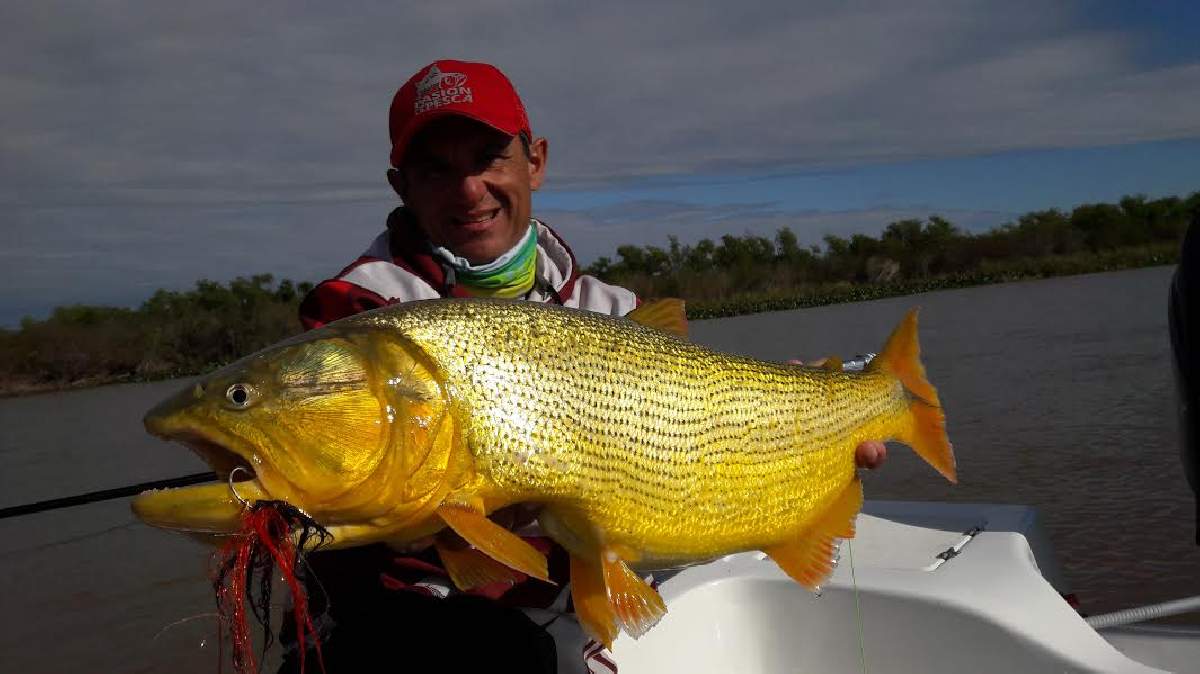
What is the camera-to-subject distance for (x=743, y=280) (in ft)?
156

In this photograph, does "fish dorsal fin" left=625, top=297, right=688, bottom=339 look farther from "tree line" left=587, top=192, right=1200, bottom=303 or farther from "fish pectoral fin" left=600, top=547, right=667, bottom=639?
"tree line" left=587, top=192, right=1200, bottom=303

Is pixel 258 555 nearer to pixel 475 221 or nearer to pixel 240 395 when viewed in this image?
pixel 240 395

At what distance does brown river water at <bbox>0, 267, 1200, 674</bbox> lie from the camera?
699 cm

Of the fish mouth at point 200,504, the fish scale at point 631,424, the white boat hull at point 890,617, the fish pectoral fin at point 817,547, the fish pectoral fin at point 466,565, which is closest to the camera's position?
the fish mouth at point 200,504

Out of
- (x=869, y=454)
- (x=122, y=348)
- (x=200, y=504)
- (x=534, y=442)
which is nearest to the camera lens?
(x=200, y=504)

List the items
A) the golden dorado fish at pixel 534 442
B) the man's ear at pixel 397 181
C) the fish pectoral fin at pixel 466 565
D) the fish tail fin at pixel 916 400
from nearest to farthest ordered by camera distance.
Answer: the golden dorado fish at pixel 534 442
the fish pectoral fin at pixel 466 565
the fish tail fin at pixel 916 400
the man's ear at pixel 397 181

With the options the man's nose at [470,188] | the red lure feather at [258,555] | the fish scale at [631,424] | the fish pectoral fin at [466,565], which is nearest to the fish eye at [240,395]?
Answer: the red lure feather at [258,555]

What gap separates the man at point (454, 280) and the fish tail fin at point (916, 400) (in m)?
0.24

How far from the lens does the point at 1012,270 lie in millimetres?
45281

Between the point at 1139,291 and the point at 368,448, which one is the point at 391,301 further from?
the point at 1139,291

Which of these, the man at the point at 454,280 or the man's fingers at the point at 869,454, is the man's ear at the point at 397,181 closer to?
the man at the point at 454,280

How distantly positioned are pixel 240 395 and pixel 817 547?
1815mm

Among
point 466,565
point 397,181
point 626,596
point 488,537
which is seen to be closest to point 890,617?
point 626,596

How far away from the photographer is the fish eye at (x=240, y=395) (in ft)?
6.37
